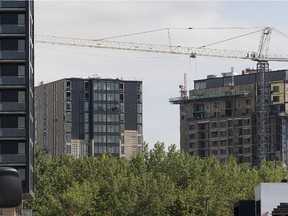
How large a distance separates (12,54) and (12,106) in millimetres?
5766

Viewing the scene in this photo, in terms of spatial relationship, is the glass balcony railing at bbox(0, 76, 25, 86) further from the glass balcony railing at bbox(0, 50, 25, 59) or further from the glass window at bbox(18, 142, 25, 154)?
the glass window at bbox(18, 142, 25, 154)

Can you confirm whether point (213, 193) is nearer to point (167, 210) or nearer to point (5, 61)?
point (167, 210)

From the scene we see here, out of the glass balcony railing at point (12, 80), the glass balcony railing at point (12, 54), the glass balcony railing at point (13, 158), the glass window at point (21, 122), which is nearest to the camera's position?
the glass balcony railing at point (13, 158)

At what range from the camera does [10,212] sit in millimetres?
149375

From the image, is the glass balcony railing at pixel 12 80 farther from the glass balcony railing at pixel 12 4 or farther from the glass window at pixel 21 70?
the glass balcony railing at pixel 12 4

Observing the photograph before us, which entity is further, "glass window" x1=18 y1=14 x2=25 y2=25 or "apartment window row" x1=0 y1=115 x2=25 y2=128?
"glass window" x1=18 y1=14 x2=25 y2=25

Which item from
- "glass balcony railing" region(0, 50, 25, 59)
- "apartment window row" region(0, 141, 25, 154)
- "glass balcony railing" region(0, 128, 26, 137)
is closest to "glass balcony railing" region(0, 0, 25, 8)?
"glass balcony railing" region(0, 50, 25, 59)

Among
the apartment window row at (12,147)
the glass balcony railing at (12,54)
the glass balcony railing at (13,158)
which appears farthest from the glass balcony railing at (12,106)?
the glass balcony railing at (13,158)

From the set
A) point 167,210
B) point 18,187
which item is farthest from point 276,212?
point 18,187

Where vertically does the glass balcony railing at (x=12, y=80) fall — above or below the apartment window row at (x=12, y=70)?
below

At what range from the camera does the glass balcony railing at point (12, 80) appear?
5881 inches

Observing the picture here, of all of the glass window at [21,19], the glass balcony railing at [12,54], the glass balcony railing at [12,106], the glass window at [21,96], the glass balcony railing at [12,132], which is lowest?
the glass balcony railing at [12,132]

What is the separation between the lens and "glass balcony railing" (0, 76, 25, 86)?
14938 cm

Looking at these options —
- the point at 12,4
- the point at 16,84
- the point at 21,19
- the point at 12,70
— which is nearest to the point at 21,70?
the point at 12,70
